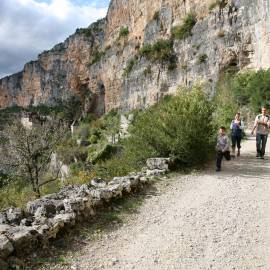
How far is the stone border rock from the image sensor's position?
5.41 meters

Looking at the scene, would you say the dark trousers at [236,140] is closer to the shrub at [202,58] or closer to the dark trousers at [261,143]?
the dark trousers at [261,143]

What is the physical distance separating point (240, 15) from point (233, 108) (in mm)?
13144

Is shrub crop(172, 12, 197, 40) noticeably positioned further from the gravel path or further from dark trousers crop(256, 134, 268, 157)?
the gravel path

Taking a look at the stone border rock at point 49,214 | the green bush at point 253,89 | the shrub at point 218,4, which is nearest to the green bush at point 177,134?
the stone border rock at point 49,214

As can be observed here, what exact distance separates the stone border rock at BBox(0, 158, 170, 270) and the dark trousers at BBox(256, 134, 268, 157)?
186 inches

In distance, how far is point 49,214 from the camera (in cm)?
A: 673

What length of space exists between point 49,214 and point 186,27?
33.5 m

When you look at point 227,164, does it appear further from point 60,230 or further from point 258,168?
point 60,230

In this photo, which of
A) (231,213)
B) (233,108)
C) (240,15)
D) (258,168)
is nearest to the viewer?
(231,213)

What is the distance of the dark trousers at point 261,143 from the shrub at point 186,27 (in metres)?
25.7

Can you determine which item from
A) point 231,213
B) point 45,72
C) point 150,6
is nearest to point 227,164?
point 231,213

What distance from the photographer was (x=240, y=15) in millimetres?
30547

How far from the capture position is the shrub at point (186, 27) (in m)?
37.4

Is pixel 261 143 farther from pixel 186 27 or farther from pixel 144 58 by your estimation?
pixel 144 58
